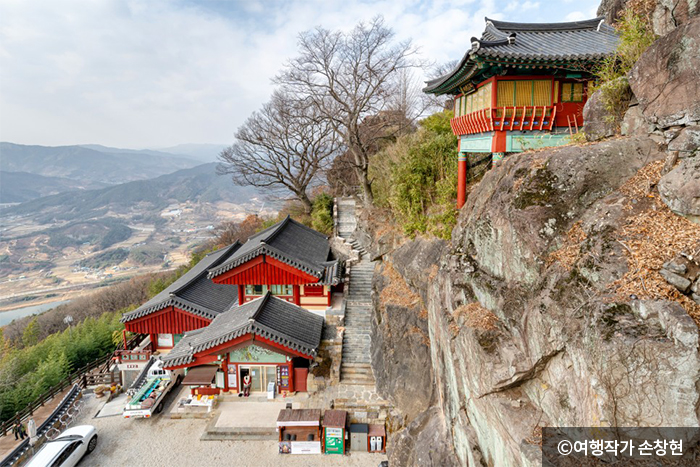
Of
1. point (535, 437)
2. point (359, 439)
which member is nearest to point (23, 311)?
point (359, 439)

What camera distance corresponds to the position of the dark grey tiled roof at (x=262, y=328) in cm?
1370

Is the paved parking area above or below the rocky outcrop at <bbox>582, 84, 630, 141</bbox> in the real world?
below

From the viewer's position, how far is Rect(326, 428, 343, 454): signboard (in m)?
12.3

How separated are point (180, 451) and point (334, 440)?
564 cm

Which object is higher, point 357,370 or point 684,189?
point 684,189

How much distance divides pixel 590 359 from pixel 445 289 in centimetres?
472

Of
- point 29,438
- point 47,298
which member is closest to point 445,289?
point 29,438

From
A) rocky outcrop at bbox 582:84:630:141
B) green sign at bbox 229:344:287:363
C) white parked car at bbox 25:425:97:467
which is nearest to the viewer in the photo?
rocky outcrop at bbox 582:84:630:141

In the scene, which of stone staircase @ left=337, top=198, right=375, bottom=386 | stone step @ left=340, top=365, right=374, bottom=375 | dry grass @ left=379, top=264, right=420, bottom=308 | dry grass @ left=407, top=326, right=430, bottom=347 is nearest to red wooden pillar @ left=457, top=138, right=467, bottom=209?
dry grass @ left=379, top=264, right=420, bottom=308

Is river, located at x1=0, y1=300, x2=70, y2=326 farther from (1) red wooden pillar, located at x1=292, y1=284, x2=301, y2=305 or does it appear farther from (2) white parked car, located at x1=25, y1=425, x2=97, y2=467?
(1) red wooden pillar, located at x1=292, y1=284, x2=301, y2=305

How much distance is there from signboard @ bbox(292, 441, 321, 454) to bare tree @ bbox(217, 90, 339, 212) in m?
19.5

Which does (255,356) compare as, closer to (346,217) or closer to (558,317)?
(558,317)

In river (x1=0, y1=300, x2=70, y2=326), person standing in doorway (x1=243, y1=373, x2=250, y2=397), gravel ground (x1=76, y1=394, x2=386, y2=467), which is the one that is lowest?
river (x1=0, y1=300, x2=70, y2=326)

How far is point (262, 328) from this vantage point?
44.8 feet
